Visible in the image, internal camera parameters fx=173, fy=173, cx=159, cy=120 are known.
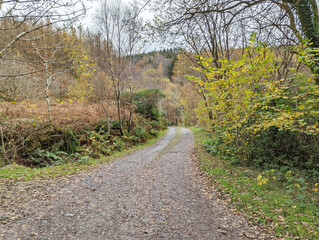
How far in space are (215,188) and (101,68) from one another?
987 centimetres

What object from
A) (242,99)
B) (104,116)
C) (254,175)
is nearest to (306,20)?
(242,99)

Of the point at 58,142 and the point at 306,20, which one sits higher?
the point at 306,20

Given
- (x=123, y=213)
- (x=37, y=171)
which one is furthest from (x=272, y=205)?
(x=37, y=171)

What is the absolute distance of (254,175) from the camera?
551cm

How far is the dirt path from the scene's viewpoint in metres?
3.17

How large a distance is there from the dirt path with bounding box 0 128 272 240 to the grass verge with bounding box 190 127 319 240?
40 centimetres

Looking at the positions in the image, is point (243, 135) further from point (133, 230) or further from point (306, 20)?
point (133, 230)

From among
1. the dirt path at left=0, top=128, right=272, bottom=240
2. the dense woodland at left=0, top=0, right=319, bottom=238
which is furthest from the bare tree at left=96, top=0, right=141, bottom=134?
the dirt path at left=0, top=128, right=272, bottom=240

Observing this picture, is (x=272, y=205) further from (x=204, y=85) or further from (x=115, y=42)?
(x=115, y=42)

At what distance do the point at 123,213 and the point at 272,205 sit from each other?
332cm

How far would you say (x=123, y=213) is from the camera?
153 inches

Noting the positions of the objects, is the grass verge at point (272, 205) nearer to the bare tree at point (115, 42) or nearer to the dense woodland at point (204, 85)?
the dense woodland at point (204, 85)

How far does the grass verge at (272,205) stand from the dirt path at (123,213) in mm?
404

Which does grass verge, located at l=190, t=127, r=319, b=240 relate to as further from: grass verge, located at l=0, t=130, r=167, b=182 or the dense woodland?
grass verge, located at l=0, t=130, r=167, b=182
